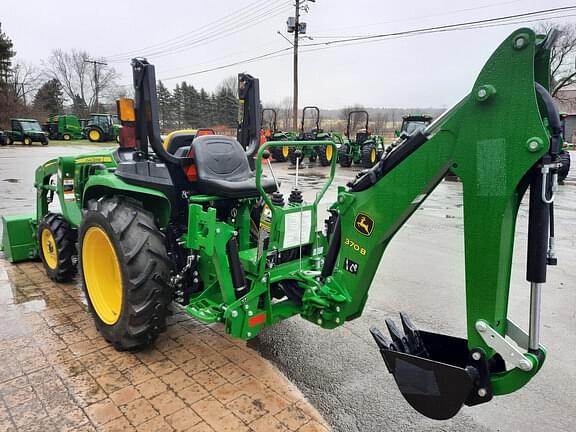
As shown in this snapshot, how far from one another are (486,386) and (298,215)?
5.30 feet

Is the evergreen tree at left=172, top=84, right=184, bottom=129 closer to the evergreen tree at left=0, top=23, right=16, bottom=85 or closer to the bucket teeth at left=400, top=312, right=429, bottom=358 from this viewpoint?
the evergreen tree at left=0, top=23, right=16, bottom=85

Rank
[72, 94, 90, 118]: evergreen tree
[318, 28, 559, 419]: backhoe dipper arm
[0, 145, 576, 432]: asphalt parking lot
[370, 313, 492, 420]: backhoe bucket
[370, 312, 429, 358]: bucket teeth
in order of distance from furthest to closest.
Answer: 1. [72, 94, 90, 118]: evergreen tree
2. [0, 145, 576, 432]: asphalt parking lot
3. [370, 312, 429, 358]: bucket teeth
4. [370, 313, 492, 420]: backhoe bucket
5. [318, 28, 559, 419]: backhoe dipper arm

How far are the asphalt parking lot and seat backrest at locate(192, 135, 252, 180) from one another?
1368mm

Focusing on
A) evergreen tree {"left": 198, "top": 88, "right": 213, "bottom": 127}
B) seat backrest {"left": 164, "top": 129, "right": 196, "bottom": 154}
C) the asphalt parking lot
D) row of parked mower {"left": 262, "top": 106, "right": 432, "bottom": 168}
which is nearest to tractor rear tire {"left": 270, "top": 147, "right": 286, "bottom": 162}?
row of parked mower {"left": 262, "top": 106, "right": 432, "bottom": 168}

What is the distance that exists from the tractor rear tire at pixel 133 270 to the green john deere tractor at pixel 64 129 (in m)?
34.8

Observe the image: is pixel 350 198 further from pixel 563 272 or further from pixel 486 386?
pixel 563 272

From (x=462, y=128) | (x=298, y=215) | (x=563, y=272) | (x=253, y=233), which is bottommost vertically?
(x=563, y=272)

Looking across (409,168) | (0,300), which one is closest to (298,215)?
(409,168)

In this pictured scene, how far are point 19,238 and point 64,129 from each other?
32658 millimetres

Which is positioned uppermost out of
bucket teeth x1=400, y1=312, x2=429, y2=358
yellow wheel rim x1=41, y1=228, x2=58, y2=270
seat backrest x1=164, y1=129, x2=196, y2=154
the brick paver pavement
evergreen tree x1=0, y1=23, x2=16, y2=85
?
evergreen tree x1=0, y1=23, x2=16, y2=85

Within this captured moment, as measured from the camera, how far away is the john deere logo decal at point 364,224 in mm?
2290

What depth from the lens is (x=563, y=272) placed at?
557cm

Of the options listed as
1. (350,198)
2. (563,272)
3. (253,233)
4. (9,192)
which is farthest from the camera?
(9,192)

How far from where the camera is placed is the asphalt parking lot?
8.81 ft
